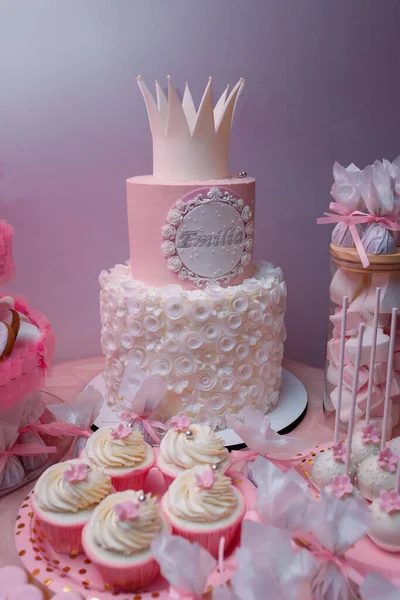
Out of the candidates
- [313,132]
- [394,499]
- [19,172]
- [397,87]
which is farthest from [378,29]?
[394,499]

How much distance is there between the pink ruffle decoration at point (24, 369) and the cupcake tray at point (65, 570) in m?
0.31

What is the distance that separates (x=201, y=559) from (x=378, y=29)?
2.20 metres

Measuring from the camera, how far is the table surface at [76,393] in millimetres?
1458

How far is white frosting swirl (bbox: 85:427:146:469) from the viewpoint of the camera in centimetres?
139

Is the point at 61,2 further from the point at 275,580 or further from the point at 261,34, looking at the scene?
the point at 275,580

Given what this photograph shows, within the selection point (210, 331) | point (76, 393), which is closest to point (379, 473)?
point (210, 331)

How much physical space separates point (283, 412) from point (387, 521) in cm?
84

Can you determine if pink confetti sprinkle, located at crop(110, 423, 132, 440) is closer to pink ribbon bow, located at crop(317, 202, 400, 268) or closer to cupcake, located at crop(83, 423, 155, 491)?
cupcake, located at crop(83, 423, 155, 491)

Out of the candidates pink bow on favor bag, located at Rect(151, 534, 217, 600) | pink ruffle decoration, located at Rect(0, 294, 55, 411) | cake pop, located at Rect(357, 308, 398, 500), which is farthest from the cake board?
pink bow on favor bag, located at Rect(151, 534, 217, 600)

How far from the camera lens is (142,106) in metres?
2.39

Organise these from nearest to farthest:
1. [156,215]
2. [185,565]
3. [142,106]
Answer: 1. [185,565]
2. [156,215]
3. [142,106]

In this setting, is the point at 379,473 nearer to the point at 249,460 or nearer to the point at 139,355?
the point at 249,460

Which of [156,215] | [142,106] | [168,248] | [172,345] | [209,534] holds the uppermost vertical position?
[142,106]

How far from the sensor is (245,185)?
71.8 inches
